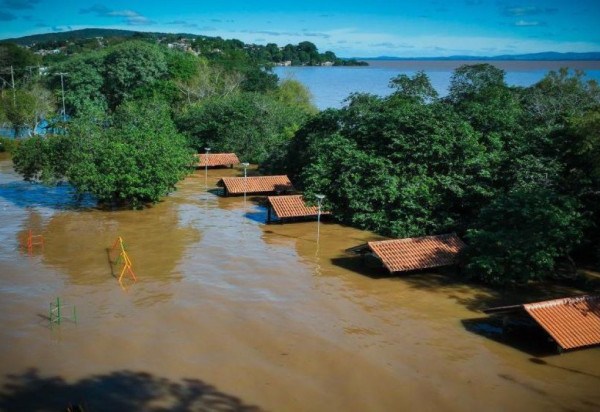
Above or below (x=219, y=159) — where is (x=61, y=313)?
below

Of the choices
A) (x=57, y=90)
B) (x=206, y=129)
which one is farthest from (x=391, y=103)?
(x=57, y=90)

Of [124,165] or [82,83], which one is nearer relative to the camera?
[124,165]

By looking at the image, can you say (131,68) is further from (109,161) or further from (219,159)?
(109,161)

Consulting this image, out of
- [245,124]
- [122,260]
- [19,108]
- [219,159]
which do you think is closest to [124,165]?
[122,260]

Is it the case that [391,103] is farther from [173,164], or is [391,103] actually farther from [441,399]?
[441,399]

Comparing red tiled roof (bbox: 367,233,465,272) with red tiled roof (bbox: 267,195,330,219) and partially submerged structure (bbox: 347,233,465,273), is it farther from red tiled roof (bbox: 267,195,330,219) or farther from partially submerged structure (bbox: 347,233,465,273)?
red tiled roof (bbox: 267,195,330,219)

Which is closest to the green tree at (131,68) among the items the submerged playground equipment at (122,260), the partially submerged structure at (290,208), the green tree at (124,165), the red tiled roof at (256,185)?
the green tree at (124,165)

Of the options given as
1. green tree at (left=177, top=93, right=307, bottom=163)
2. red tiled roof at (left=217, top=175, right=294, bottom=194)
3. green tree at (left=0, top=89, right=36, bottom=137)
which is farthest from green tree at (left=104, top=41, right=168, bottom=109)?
red tiled roof at (left=217, top=175, right=294, bottom=194)
